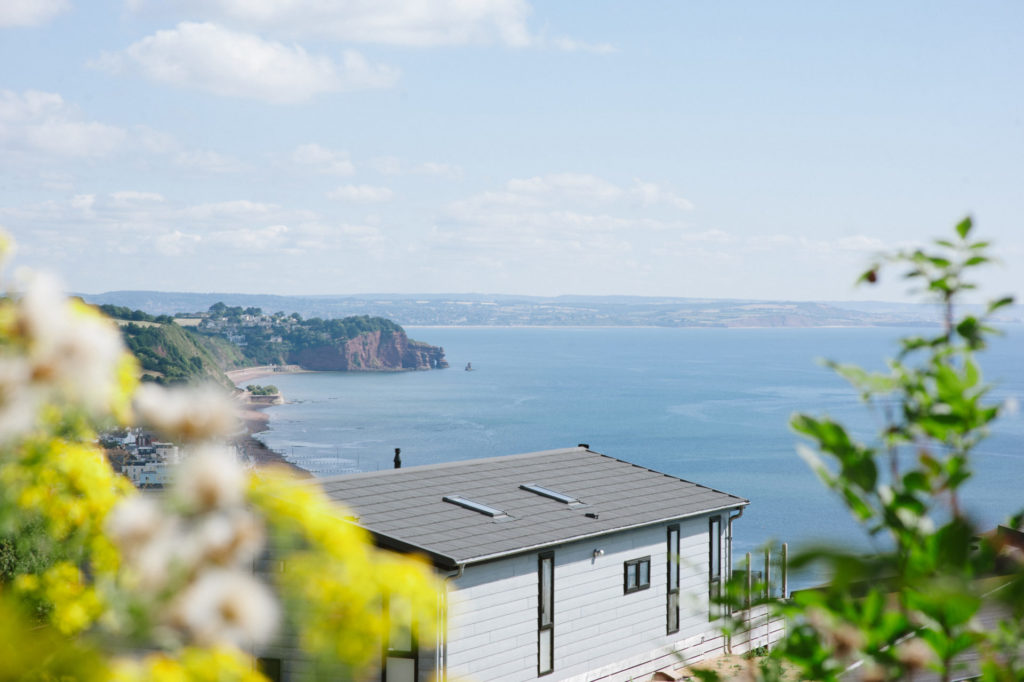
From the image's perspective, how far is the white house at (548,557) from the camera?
36.2ft

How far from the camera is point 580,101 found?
269 feet

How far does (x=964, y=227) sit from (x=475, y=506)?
11.4 meters

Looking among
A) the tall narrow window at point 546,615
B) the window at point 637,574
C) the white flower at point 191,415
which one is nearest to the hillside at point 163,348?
the window at point 637,574

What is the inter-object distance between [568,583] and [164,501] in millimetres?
11887

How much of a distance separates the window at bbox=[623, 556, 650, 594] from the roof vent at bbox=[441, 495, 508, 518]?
2.08m

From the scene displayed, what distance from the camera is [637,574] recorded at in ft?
43.4

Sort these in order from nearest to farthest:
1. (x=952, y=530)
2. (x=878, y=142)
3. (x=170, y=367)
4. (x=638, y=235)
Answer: (x=952, y=530) < (x=170, y=367) < (x=878, y=142) < (x=638, y=235)

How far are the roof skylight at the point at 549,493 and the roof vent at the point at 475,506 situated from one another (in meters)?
1.07

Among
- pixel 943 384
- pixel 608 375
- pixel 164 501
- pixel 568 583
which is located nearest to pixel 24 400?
pixel 164 501

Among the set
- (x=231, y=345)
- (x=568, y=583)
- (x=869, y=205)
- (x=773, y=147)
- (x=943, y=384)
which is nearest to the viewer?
(x=943, y=384)

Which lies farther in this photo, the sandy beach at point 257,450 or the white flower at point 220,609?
the sandy beach at point 257,450

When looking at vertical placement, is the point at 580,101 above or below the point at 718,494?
above

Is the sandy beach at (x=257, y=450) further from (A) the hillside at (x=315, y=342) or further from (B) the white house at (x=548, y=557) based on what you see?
(B) the white house at (x=548, y=557)

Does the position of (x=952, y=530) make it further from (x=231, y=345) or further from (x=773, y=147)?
(x=231, y=345)
